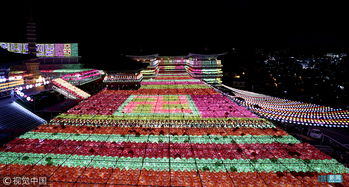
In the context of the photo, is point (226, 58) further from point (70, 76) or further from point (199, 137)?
point (199, 137)

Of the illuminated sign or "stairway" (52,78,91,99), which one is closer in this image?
"stairway" (52,78,91,99)

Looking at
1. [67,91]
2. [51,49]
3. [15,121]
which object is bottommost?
[15,121]

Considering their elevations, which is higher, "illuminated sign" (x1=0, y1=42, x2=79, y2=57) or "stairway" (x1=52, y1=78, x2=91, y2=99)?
"illuminated sign" (x1=0, y1=42, x2=79, y2=57)

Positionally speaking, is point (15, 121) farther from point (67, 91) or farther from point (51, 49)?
point (51, 49)

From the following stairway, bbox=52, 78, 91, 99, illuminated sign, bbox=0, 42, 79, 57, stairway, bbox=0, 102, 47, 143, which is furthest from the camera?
illuminated sign, bbox=0, 42, 79, 57

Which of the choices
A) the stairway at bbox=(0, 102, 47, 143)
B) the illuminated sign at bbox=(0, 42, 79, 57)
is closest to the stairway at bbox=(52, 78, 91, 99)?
the stairway at bbox=(0, 102, 47, 143)

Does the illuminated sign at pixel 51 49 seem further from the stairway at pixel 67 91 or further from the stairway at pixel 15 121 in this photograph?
the stairway at pixel 15 121

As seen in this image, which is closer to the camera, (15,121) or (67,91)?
(15,121)

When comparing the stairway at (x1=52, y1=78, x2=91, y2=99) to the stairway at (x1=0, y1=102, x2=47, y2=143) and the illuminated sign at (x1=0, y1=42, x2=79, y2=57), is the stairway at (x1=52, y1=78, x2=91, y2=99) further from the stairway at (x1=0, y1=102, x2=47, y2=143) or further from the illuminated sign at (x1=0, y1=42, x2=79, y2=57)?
the illuminated sign at (x1=0, y1=42, x2=79, y2=57)

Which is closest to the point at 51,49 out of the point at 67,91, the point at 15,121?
the point at 67,91

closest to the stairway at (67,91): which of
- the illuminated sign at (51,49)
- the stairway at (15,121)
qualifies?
the stairway at (15,121)

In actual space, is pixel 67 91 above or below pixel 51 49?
below

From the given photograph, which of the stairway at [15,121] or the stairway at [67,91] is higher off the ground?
the stairway at [67,91]

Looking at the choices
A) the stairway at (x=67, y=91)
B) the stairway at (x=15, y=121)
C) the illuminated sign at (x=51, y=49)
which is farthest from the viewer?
the illuminated sign at (x=51, y=49)
